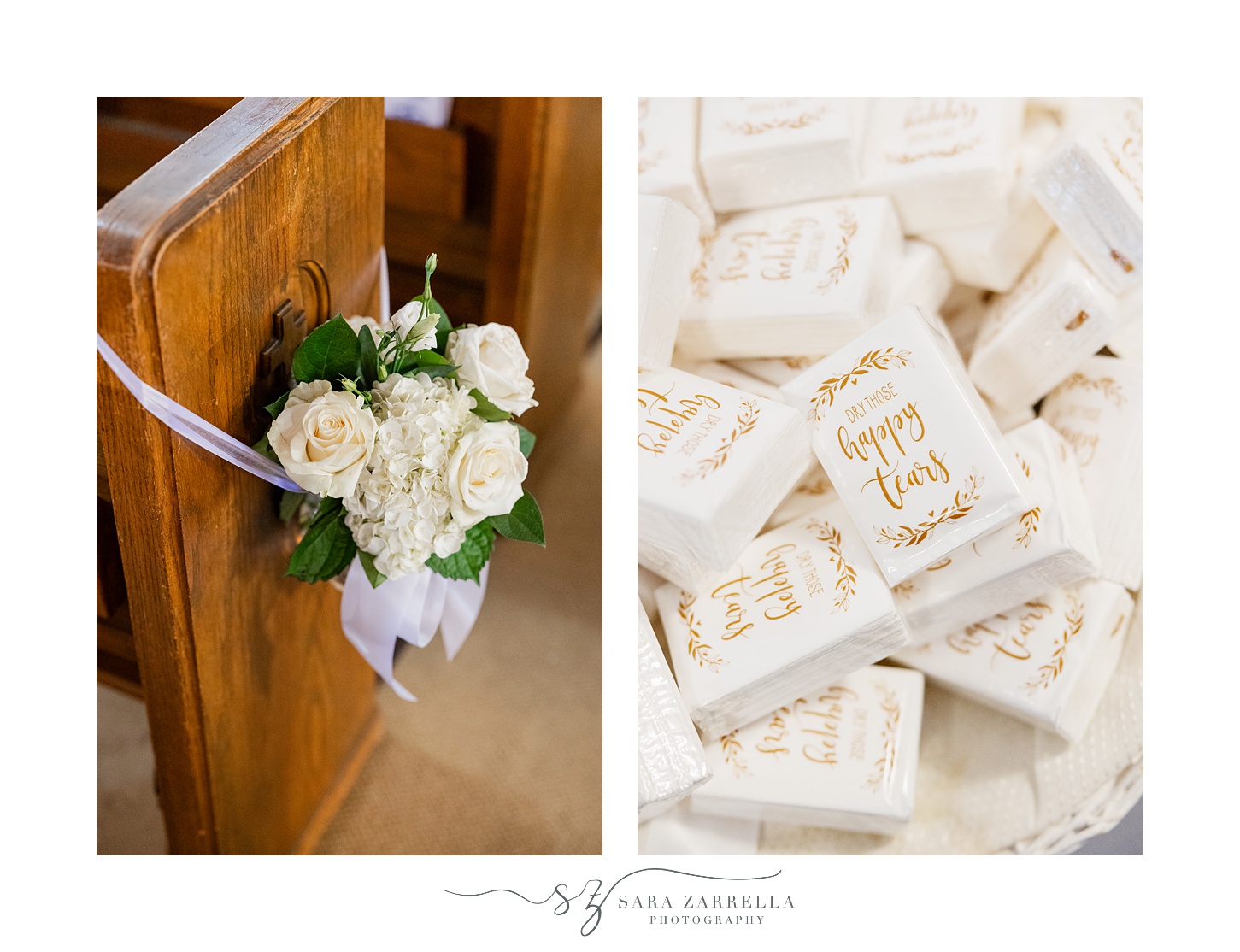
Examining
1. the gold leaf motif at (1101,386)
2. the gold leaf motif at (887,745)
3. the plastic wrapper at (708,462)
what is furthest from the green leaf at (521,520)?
the gold leaf motif at (1101,386)

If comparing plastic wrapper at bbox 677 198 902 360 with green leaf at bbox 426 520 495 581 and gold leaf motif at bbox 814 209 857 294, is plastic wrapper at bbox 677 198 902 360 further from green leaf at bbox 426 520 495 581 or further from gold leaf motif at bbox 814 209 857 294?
green leaf at bbox 426 520 495 581

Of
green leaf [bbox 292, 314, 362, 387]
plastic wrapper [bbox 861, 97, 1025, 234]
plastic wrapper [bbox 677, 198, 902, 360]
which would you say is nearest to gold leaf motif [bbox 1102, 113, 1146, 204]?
plastic wrapper [bbox 861, 97, 1025, 234]

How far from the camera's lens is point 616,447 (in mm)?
906

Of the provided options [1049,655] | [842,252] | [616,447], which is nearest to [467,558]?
[616,447]

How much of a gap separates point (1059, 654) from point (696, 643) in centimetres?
39

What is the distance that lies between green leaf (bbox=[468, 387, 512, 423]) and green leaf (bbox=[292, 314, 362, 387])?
10 centimetres

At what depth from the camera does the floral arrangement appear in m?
0.76

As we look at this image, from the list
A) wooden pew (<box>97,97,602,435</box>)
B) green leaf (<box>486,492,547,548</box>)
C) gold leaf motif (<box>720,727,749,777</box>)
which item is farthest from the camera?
wooden pew (<box>97,97,602,435</box>)

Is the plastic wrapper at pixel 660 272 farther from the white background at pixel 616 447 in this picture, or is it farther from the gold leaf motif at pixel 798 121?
the gold leaf motif at pixel 798 121

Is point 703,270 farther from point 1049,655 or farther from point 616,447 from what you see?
point 1049,655

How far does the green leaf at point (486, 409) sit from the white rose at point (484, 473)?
0.03 metres
